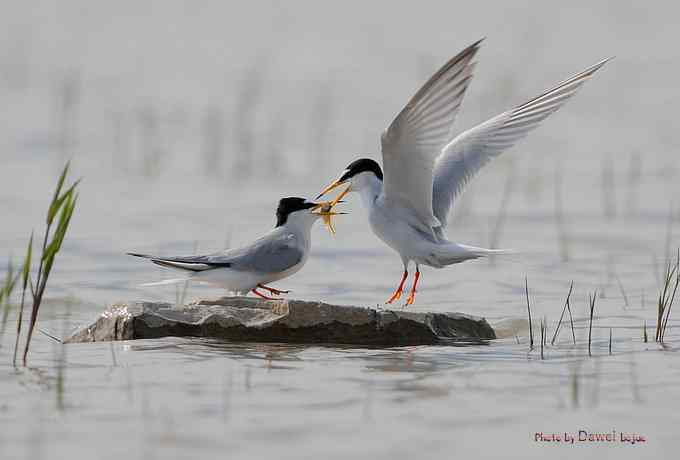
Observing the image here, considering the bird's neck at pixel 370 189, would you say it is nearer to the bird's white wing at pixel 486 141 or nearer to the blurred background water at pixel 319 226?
the bird's white wing at pixel 486 141

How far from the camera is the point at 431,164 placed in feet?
21.6

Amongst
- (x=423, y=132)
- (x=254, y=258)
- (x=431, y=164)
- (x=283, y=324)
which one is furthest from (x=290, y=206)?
(x=283, y=324)

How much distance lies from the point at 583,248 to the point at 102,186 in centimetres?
574

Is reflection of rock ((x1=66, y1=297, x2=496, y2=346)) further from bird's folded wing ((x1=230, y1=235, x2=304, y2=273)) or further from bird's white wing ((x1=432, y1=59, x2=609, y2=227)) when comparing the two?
bird's white wing ((x1=432, y1=59, x2=609, y2=227))

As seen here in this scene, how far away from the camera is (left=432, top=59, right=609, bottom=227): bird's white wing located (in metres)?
7.50

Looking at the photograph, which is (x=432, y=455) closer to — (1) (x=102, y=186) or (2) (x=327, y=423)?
(2) (x=327, y=423)

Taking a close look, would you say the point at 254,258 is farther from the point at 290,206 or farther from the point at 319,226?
the point at 319,226

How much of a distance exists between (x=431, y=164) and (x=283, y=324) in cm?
147

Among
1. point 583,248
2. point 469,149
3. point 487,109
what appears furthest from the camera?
point 487,109

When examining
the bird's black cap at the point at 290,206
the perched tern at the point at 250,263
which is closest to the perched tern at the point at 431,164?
the bird's black cap at the point at 290,206

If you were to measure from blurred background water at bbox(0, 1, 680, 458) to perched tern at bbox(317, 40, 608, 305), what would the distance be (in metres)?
0.62

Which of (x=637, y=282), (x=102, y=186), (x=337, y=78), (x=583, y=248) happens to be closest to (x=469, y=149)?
(x=637, y=282)

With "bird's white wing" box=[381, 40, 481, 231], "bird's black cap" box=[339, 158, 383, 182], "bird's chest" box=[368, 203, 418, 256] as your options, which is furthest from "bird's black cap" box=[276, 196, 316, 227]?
"bird's white wing" box=[381, 40, 481, 231]

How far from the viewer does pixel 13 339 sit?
571cm
